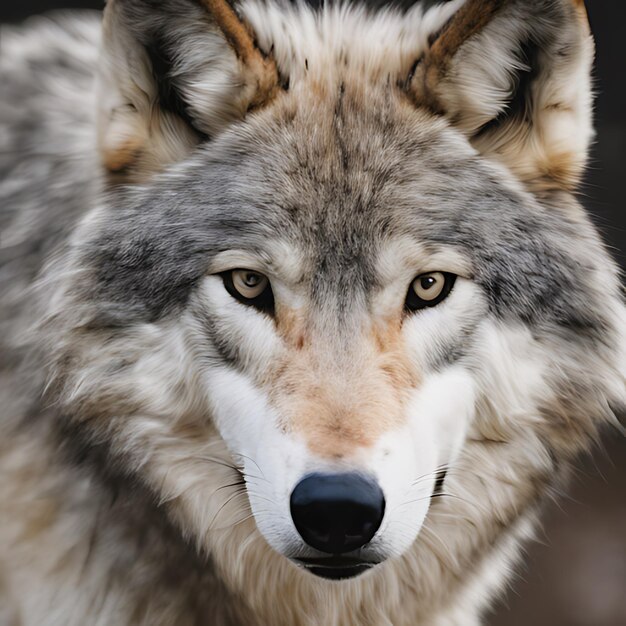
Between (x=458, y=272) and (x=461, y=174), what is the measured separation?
34 cm

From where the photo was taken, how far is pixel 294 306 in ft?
9.04

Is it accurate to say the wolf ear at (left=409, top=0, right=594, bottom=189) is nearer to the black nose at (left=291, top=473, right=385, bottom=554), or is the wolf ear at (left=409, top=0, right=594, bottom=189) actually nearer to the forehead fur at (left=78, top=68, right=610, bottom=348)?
the forehead fur at (left=78, top=68, right=610, bottom=348)

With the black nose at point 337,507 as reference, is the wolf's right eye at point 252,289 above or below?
above

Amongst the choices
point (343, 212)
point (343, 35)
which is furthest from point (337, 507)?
point (343, 35)

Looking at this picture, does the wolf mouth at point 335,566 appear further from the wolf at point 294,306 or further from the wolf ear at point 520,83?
the wolf ear at point 520,83

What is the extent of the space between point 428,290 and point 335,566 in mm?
805

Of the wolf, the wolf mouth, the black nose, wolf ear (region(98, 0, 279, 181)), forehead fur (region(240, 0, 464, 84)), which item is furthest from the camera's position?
forehead fur (region(240, 0, 464, 84))

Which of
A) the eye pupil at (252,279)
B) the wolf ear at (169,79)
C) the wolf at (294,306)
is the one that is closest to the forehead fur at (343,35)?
the wolf at (294,306)

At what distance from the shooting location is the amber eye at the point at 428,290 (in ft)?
9.22

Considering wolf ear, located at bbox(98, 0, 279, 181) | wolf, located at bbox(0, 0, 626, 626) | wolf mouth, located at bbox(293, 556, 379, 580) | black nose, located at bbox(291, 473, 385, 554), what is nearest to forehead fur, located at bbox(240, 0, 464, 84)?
wolf, located at bbox(0, 0, 626, 626)

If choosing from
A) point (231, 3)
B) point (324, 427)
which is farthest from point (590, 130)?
point (324, 427)

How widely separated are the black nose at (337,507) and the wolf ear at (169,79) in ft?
4.01

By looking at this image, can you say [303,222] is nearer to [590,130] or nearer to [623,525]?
[590,130]

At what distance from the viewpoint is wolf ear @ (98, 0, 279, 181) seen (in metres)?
2.87
